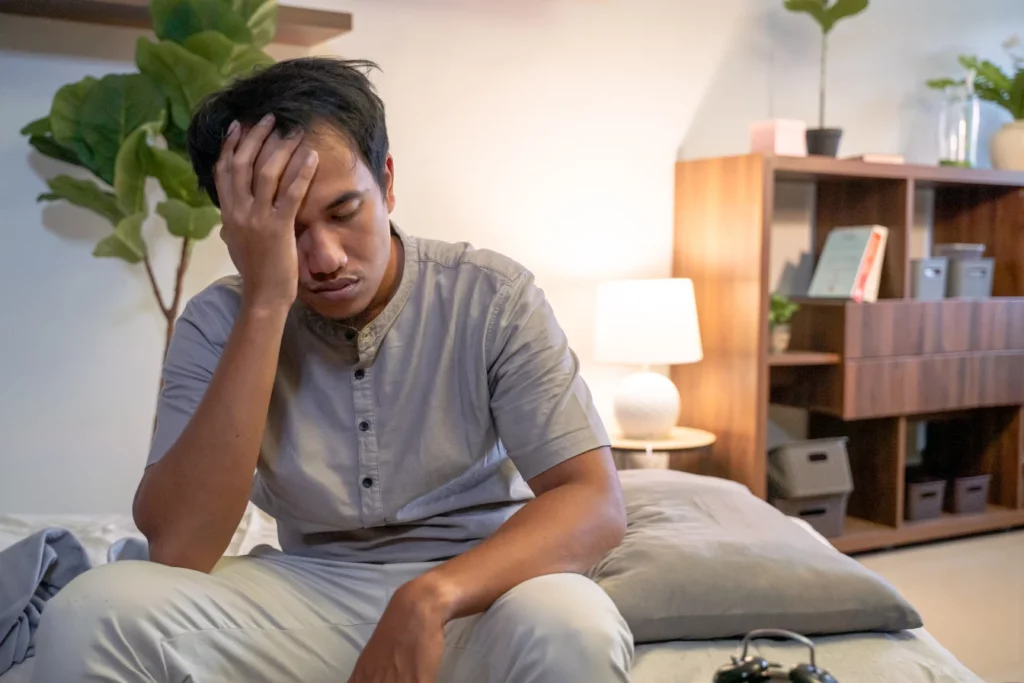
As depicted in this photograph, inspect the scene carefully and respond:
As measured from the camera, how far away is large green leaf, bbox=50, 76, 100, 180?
82.5 inches

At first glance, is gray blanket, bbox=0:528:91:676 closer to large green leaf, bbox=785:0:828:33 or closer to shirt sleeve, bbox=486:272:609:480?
shirt sleeve, bbox=486:272:609:480

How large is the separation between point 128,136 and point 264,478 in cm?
111

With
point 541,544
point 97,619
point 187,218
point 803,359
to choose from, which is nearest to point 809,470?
point 803,359

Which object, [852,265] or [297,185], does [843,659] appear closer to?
[297,185]

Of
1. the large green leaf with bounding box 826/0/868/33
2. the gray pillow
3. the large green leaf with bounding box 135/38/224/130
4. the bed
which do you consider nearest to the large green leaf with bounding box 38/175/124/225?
the large green leaf with bounding box 135/38/224/130

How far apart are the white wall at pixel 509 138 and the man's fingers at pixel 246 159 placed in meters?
1.40

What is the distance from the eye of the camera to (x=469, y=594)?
1043 mm

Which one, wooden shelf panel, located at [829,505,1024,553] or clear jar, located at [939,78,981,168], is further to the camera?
clear jar, located at [939,78,981,168]

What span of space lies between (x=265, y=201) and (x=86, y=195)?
1.18 m

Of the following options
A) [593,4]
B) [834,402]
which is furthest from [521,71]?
[834,402]

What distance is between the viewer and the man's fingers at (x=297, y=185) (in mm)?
1186

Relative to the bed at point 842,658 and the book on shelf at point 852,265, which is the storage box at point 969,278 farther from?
the bed at point 842,658

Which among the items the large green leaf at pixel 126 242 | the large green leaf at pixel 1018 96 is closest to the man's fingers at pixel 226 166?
the large green leaf at pixel 126 242

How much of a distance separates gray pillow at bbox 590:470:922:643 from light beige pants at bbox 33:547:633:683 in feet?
1.81
